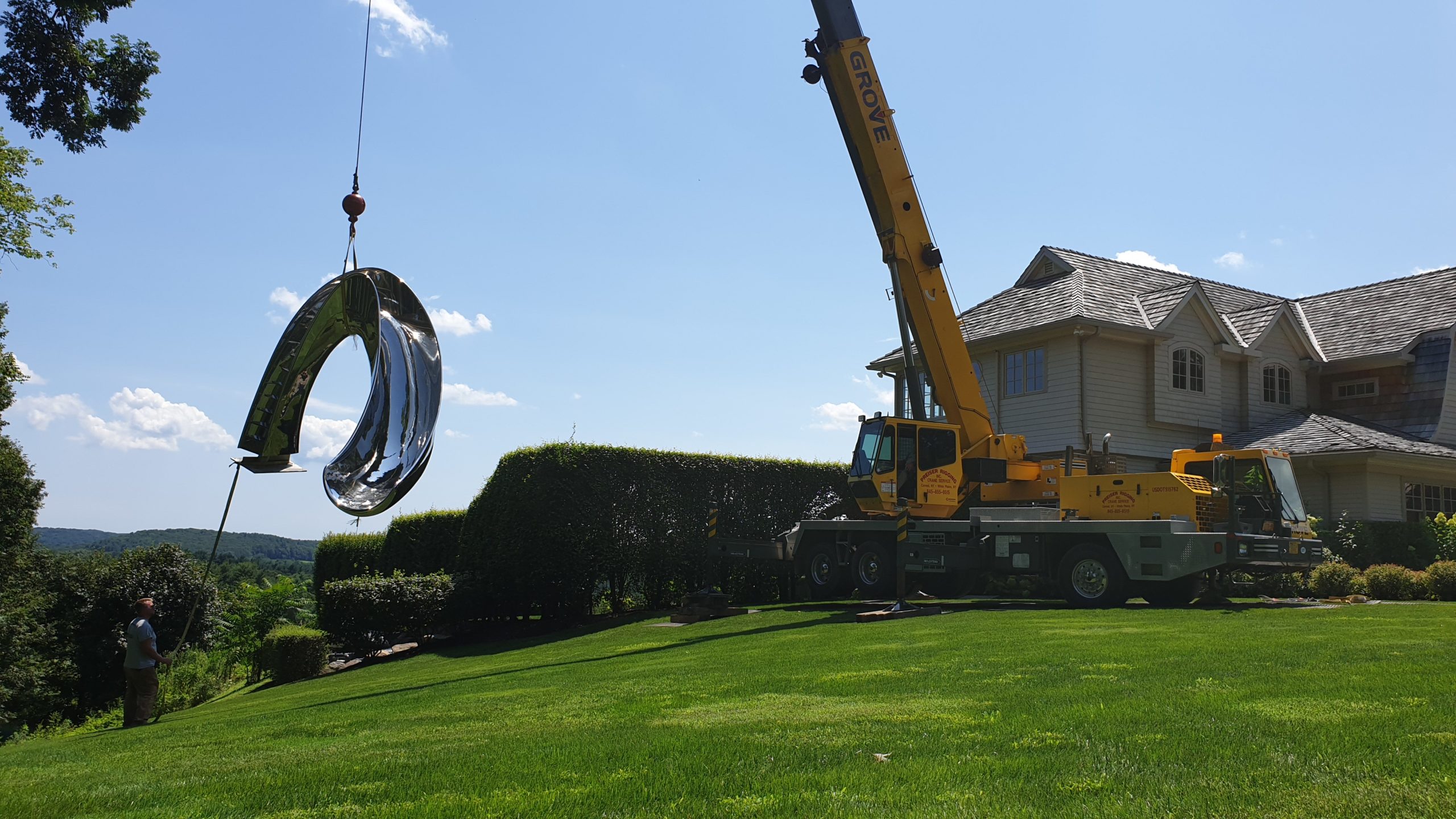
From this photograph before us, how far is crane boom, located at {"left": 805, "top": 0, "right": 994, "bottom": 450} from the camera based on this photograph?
19.8m

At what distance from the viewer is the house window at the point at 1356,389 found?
98.3 ft

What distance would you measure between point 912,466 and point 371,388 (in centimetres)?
1274

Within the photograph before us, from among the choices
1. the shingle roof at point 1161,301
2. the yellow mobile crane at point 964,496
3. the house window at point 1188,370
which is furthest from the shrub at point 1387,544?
the shingle roof at point 1161,301

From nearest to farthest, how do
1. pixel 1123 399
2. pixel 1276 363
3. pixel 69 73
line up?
1. pixel 69 73
2. pixel 1123 399
3. pixel 1276 363

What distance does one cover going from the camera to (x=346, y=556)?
33.0 metres

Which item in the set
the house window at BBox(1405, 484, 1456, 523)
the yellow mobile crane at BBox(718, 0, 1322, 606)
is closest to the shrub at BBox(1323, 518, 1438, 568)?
the house window at BBox(1405, 484, 1456, 523)

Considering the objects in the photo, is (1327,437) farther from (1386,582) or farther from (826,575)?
(826,575)

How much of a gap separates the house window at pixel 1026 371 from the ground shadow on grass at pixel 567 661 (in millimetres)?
11131

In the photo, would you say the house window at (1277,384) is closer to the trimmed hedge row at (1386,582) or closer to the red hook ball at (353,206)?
the trimmed hedge row at (1386,582)

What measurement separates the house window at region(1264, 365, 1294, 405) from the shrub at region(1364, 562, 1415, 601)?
12424 mm

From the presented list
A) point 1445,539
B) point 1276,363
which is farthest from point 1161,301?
point 1445,539

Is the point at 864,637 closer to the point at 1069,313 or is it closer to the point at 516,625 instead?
the point at 516,625

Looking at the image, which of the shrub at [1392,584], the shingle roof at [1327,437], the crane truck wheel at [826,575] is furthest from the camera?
the shingle roof at [1327,437]

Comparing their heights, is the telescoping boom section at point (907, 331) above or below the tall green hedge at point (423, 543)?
above
